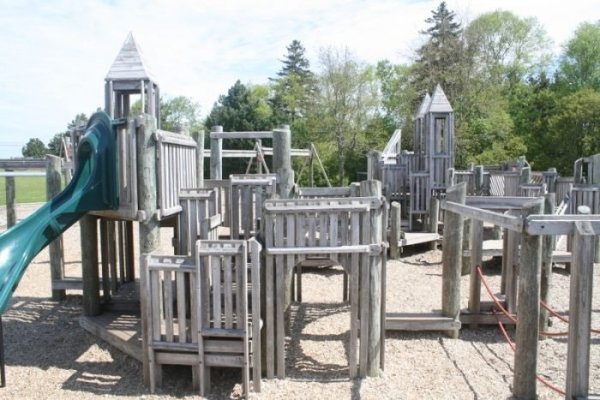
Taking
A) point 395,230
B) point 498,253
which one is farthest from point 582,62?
point 498,253

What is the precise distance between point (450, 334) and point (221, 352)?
351 centimetres

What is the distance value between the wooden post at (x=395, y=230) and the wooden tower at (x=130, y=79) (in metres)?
7.31

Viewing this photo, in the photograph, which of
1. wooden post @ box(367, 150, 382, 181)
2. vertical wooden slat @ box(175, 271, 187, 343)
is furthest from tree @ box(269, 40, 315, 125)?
vertical wooden slat @ box(175, 271, 187, 343)

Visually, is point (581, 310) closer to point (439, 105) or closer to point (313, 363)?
point (313, 363)

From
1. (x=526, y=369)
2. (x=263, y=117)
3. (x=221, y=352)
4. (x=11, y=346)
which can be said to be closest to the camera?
(x=526, y=369)

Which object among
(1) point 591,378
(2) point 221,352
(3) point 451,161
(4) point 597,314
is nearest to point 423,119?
(3) point 451,161

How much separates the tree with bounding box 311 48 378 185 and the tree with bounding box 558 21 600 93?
18816 millimetres

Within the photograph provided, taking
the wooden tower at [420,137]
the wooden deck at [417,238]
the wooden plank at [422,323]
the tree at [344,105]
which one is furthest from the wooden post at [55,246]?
the tree at [344,105]

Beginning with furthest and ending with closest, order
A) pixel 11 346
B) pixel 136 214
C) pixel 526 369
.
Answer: pixel 11 346, pixel 136 214, pixel 526 369

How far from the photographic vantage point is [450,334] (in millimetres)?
7055

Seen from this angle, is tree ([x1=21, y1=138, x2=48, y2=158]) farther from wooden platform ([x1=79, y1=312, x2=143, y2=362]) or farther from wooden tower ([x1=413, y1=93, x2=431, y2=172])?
wooden platform ([x1=79, y1=312, x2=143, y2=362])

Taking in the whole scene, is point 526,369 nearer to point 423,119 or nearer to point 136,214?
point 136,214

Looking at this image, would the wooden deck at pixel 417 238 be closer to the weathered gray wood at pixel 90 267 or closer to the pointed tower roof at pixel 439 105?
the pointed tower roof at pixel 439 105

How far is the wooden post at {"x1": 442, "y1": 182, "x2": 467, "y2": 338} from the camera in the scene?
6.95 meters
